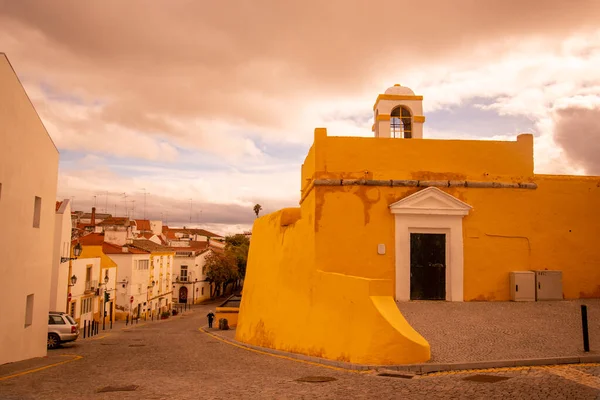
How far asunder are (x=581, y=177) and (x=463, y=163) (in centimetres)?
346

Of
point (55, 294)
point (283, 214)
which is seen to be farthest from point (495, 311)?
point (55, 294)

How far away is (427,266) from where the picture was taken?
1324 centimetres

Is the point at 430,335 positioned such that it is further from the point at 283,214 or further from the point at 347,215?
the point at 283,214

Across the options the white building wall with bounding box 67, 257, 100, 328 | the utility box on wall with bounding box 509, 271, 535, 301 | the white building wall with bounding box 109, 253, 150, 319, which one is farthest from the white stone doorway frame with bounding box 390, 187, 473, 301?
the white building wall with bounding box 109, 253, 150, 319

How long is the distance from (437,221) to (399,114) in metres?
4.82

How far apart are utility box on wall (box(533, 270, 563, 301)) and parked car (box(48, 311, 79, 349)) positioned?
16341 mm

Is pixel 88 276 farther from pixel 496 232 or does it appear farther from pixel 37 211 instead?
pixel 496 232

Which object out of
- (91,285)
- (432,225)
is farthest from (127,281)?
(432,225)

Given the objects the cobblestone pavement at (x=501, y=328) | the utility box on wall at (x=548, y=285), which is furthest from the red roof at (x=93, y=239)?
the utility box on wall at (x=548, y=285)

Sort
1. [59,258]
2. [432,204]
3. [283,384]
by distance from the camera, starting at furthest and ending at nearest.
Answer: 1. [59,258]
2. [432,204]
3. [283,384]

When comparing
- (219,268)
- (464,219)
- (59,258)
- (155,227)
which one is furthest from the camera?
(155,227)

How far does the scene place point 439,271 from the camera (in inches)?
521

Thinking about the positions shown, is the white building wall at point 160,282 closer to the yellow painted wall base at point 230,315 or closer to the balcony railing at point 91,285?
the balcony railing at point 91,285

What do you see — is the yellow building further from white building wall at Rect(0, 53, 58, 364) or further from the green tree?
the green tree
